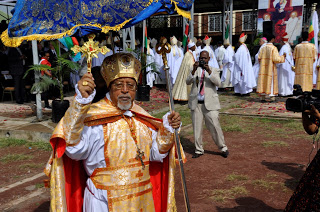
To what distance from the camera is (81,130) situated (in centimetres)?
249

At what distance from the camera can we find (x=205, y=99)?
253 inches

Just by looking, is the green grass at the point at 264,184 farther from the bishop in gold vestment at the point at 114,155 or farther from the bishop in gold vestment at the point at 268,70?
the bishop in gold vestment at the point at 268,70

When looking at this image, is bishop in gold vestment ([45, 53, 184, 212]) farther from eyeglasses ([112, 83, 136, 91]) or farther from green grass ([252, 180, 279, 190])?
green grass ([252, 180, 279, 190])

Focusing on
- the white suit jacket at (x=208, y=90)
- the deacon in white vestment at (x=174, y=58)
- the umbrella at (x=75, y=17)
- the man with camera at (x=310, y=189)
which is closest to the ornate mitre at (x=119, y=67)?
the umbrella at (x=75, y=17)

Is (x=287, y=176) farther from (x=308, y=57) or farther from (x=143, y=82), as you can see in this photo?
(x=308, y=57)

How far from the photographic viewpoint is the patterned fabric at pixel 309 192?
2529mm

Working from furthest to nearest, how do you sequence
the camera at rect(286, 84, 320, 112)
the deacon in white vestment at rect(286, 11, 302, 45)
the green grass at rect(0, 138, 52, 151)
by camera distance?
the deacon in white vestment at rect(286, 11, 302, 45), the green grass at rect(0, 138, 52, 151), the camera at rect(286, 84, 320, 112)

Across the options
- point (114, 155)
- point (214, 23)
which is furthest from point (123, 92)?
point (214, 23)

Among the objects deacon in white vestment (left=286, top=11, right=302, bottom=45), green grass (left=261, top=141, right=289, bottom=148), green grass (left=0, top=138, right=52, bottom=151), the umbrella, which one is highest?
deacon in white vestment (left=286, top=11, right=302, bottom=45)

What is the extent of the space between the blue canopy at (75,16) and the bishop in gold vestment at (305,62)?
39.3 feet

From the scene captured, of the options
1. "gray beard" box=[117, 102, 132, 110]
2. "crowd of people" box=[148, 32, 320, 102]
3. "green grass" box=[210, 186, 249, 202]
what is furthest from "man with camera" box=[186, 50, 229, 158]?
"crowd of people" box=[148, 32, 320, 102]

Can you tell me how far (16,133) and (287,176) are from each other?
19.9 ft

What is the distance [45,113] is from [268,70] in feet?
26.9

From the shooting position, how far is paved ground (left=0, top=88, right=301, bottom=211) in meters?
7.79
